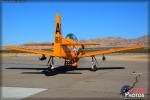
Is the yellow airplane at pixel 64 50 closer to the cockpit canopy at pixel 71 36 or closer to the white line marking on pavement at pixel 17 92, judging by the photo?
the cockpit canopy at pixel 71 36

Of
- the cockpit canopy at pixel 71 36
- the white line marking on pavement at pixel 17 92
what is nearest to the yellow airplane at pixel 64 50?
the cockpit canopy at pixel 71 36

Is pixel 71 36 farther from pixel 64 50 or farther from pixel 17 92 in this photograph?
pixel 17 92

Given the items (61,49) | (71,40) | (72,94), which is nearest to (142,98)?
(72,94)

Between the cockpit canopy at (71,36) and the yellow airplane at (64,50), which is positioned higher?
the cockpit canopy at (71,36)

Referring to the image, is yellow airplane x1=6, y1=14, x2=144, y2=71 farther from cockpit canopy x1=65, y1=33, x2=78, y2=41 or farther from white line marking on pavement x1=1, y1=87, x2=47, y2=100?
white line marking on pavement x1=1, y1=87, x2=47, y2=100

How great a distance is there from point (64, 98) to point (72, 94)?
1105 mm

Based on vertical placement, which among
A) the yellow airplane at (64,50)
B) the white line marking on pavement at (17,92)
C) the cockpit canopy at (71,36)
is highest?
the cockpit canopy at (71,36)

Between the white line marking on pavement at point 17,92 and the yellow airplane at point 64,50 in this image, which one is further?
the yellow airplane at point 64,50

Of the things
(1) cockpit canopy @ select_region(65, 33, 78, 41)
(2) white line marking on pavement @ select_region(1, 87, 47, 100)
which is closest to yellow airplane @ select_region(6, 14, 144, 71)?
(1) cockpit canopy @ select_region(65, 33, 78, 41)

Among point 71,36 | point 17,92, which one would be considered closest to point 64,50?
point 71,36

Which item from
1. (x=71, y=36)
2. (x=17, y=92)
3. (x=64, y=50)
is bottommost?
(x=17, y=92)

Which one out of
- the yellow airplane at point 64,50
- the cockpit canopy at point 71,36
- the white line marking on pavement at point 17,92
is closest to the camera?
the white line marking on pavement at point 17,92

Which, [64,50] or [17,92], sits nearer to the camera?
[17,92]

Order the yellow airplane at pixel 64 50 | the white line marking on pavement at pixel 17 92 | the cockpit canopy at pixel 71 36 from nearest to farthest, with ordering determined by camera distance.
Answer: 1. the white line marking on pavement at pixel 17 92
2. the yellow airplane at pixel 64 50
3. the cockpit canopy at pixel 71 36
